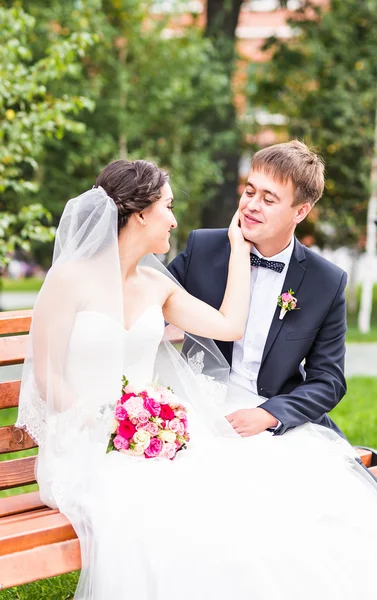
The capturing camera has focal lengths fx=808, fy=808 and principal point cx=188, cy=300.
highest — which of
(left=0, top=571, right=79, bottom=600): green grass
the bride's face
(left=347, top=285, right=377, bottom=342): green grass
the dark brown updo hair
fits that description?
the dark brown updo hair

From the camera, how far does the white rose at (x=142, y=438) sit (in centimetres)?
306

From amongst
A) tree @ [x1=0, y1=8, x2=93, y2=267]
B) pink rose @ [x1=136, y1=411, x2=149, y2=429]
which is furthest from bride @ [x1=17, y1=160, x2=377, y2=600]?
tree @ [x1=0, y1=8, x2=93, y2=267]

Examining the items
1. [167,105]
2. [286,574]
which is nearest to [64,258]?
[286,574]

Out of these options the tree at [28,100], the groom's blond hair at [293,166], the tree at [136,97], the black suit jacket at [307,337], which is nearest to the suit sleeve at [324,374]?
the black suit jacket at [307,337]

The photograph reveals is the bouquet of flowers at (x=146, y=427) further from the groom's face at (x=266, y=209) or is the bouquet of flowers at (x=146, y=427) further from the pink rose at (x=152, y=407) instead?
the groom's face at (x=266, y=209)

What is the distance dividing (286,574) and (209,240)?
177cm

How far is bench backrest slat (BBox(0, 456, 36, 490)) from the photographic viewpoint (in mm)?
3553

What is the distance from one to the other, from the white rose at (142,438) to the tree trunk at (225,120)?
44.0ft

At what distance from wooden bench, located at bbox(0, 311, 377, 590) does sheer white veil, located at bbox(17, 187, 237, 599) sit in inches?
4.1

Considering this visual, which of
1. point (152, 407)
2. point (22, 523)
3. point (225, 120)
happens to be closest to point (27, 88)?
point (152, 407)

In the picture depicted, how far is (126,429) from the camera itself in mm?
3080

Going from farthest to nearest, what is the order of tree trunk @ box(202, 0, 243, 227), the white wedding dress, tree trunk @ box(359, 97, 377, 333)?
tree trunk @ box(359, 97, 377, 333), tree trunk @ box(202, 0, 243, 227), the white wedding dress

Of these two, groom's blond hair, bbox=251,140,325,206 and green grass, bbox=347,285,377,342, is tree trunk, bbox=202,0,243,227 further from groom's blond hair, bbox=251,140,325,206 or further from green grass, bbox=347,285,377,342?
groom's blond hair, bbox=251,140,325,206

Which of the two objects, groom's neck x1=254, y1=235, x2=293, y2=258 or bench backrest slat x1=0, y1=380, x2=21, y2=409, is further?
groom's neck x1=254, y1=235, x2=293, y2=258
